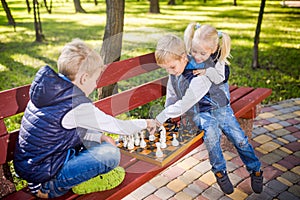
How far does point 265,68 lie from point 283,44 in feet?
9.08

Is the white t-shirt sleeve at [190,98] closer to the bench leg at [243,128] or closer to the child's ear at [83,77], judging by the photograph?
the child's ear at [83,77]

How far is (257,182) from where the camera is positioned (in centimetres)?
326

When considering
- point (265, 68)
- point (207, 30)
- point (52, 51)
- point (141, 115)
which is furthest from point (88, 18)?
point (207, 30)

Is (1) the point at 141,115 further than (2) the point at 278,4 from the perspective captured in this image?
No

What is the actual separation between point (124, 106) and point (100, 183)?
1043 millimetres

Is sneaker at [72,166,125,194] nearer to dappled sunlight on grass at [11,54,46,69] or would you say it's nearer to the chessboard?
the chessboard

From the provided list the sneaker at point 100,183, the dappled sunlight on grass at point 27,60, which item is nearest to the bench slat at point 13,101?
the sneaker at point 100,183

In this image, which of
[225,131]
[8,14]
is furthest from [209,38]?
[8,14]

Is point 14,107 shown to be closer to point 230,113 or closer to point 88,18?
point 230,113

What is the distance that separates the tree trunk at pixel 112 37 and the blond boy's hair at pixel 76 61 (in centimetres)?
239

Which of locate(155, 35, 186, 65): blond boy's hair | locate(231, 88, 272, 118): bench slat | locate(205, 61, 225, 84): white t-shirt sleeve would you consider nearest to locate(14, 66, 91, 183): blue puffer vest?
locate(155, 35, 186, 65): blond boy's hair

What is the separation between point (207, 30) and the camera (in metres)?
3.19

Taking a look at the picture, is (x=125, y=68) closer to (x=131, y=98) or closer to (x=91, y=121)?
(x=131, y=98)

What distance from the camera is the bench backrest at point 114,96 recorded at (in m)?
2.54
